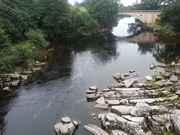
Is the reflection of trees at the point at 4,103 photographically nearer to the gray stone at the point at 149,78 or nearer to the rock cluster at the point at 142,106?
the rock cluster at the point at 142,106

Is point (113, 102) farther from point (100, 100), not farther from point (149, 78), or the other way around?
point (149, 78)

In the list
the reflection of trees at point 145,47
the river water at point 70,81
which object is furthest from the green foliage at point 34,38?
the reflection of trees at point 145,47

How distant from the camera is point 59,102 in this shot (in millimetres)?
16859

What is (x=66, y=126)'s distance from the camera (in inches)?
519

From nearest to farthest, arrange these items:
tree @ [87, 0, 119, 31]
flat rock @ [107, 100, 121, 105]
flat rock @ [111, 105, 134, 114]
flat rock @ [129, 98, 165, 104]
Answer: flat rock @ [111, 105, 134, 114] → flat rock @ [129, 98, 165, 104] → flat rock @ [107, 100, 121, 105] → tree @ [87, 0, 119, 31]

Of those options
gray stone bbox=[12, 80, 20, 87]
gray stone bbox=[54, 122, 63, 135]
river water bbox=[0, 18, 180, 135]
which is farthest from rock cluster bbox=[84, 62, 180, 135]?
gray stone bbox=[12, 80, 20, 87]

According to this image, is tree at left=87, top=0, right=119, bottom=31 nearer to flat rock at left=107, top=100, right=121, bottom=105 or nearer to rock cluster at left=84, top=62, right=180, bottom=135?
rock cluster at left=84, top=62, right=180, bottom=135

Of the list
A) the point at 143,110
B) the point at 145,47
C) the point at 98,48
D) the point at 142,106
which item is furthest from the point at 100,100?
the point at 145,47

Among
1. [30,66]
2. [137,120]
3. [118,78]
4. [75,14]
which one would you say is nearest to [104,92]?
[118,78]

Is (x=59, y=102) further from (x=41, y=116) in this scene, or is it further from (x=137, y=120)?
(x=137, y=120)

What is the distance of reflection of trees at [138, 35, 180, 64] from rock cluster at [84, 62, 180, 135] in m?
7.02

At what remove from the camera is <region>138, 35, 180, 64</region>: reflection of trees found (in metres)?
29.2

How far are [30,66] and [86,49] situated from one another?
13.1m

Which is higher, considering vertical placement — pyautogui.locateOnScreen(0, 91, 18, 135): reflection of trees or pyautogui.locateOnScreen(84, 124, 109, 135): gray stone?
pyautogui.locateOnScreen(0, 91, 18, 135): reflection of trees
